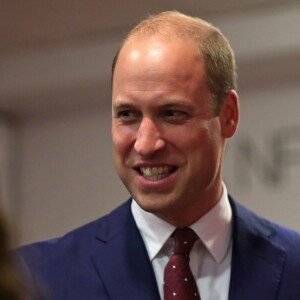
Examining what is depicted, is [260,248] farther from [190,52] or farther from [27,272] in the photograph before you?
[27,272]

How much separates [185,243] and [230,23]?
104 inches

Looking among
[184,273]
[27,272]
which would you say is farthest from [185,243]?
[27,272]

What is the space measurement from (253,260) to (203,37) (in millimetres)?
417

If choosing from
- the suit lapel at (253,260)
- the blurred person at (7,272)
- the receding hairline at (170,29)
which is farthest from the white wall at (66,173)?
the blurred person at (7,272)

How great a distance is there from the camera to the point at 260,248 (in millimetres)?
1578

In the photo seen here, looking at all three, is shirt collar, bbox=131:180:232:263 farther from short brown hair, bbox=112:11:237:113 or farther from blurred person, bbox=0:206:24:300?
blurred person, bbox=0:206:24:300

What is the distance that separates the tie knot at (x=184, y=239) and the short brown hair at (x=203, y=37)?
225 millimetres

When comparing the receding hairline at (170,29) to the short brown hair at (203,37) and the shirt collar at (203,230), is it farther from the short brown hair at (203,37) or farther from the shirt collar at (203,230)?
the shirt collar at (203,230)

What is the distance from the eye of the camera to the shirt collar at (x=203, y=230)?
1519 mm

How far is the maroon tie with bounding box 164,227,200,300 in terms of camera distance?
145cm

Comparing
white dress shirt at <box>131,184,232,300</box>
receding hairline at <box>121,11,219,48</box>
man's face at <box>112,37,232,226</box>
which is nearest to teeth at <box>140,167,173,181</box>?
man's face at <box>112,37,232,226</box>

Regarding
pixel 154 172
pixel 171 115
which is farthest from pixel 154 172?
pixel 171 115

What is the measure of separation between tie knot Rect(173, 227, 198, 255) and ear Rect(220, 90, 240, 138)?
7.7 inches

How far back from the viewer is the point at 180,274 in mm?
1451
